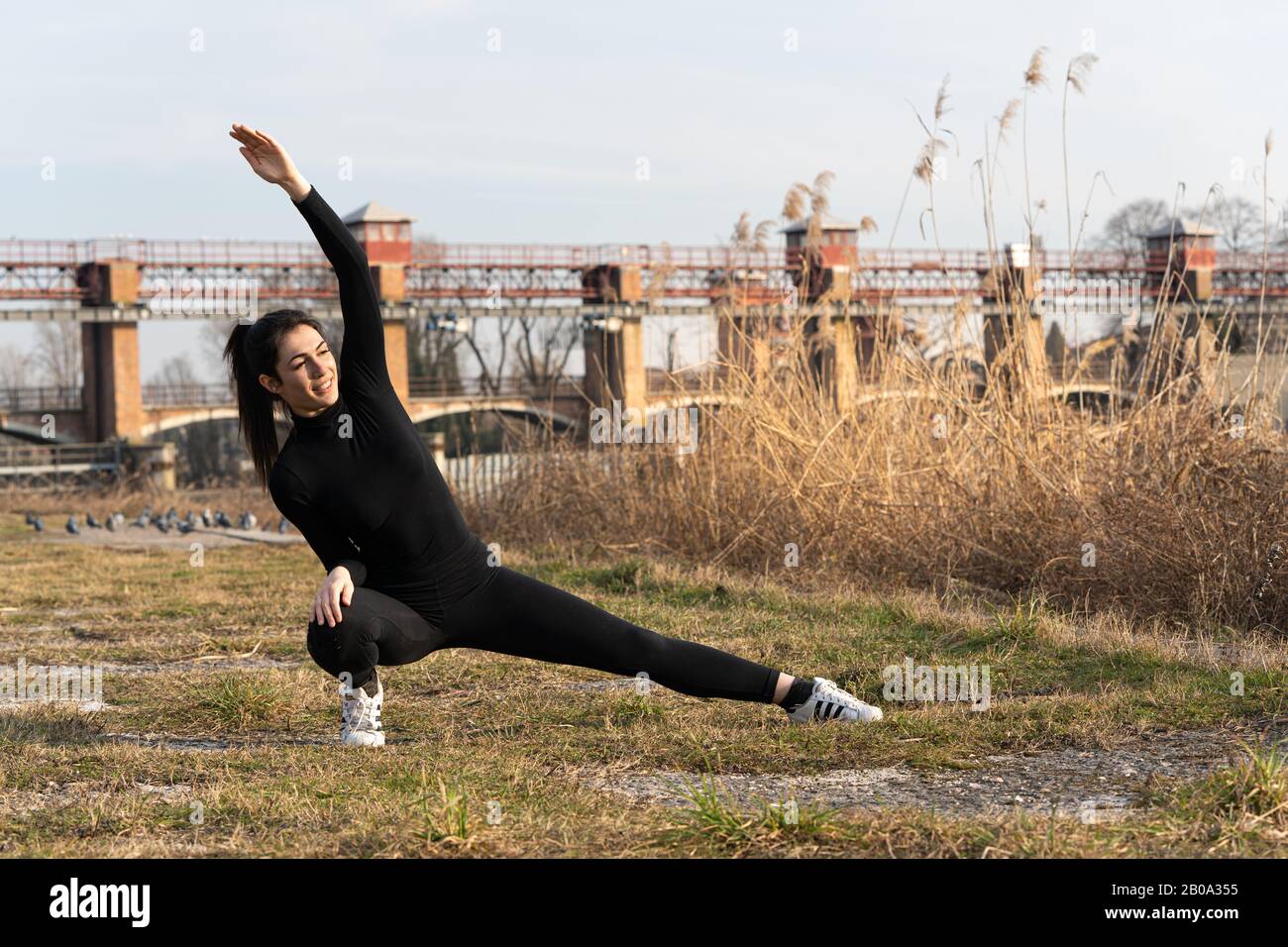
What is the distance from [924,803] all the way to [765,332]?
18.7ft

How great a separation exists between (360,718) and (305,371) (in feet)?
3.10

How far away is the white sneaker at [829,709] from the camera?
148 inches

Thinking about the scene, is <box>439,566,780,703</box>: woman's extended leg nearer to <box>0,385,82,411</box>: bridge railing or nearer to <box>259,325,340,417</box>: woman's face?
<box>259,325,340,417</box>: woman's face

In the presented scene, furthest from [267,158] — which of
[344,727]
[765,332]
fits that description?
[765,332]

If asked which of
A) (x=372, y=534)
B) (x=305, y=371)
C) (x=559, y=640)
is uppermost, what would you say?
(x=305, y=371)

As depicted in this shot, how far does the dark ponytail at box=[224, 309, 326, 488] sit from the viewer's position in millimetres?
3492

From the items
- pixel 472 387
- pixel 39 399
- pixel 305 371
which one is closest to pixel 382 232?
pixel 472 387

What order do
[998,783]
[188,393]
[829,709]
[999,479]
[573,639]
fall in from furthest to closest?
[188,393] → [999,479] → [829,709] → [573,639] → [998,783]

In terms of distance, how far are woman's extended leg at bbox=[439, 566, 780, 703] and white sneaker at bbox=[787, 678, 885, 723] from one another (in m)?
0.24

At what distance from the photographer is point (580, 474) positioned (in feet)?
32.1

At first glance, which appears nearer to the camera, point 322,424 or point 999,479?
point 322,424

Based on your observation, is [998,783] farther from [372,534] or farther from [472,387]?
[472,387]

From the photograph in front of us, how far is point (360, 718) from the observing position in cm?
366
